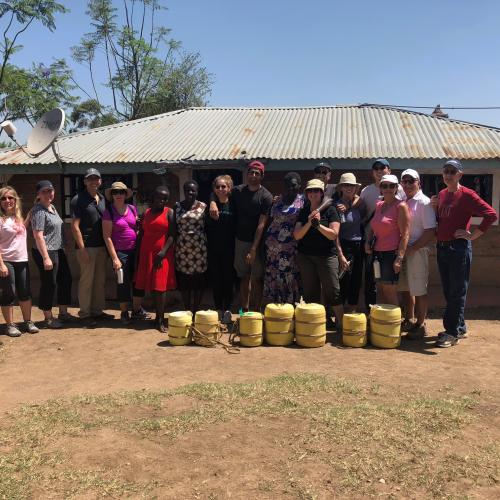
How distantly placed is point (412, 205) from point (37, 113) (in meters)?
25.8

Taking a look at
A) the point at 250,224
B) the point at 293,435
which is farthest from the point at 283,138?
the point at 293,435

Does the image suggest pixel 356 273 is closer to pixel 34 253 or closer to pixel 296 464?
pixel 296 464

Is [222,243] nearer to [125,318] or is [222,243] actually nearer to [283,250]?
[283,250]

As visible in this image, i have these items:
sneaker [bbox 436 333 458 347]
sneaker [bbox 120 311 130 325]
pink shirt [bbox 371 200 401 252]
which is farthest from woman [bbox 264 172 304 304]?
sneaker [bbox 120 311 130 325]

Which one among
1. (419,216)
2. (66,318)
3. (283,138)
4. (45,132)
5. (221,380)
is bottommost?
(221,380)

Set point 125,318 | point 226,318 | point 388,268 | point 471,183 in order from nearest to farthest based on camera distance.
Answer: point 388,268
point 226,318
point 125,318
point 471,183

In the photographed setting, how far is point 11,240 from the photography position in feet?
18.0

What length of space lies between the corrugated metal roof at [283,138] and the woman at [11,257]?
3.26m

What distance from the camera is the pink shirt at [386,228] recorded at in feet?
16.9

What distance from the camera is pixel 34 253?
5.82 m

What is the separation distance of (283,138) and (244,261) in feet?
14.5

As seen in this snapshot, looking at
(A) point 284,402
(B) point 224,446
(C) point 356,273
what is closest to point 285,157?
(C) point 356,273

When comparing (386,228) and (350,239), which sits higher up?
(386,228)

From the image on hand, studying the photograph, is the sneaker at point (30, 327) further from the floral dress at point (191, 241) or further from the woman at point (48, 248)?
the floral dress at point (191, 241)
